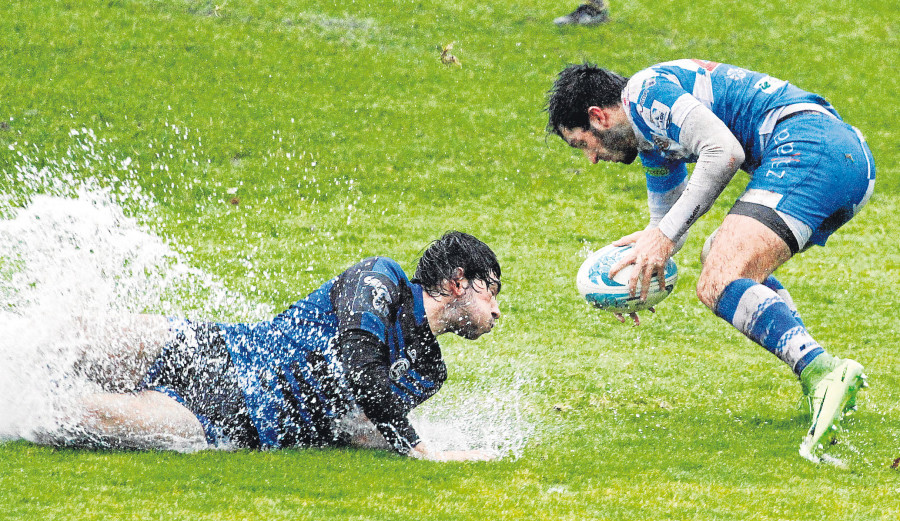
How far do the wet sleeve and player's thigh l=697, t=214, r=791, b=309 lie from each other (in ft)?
4.74

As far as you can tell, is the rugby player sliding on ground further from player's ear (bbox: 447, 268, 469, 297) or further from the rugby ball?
the rugby ball

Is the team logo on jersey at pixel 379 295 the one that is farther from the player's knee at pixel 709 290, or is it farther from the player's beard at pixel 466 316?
the player's knee at pixel 709 290

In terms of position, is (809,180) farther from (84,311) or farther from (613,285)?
(84,311)

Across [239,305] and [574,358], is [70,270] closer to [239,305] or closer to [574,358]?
[239,305]

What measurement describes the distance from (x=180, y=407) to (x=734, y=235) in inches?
97.6

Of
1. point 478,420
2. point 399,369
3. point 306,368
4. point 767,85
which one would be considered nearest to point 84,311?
point 306,368

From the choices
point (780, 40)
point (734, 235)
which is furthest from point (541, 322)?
point (780, 40)

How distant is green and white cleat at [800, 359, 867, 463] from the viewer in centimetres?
389

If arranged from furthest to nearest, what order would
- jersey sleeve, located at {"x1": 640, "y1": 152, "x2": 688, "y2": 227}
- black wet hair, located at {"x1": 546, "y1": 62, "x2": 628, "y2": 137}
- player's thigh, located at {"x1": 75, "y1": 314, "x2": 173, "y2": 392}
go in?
jersey sleeve, located at {"x1": 640, "y1": 152, "x2": 688, "y2": 227} < black wet hair, located at {"x1": 546, "y1": 62, "x2": 628, "y2": 137} < player's thigh, located at {"x1": 75, "y1": 314, "x2": 173, "y2": 392}

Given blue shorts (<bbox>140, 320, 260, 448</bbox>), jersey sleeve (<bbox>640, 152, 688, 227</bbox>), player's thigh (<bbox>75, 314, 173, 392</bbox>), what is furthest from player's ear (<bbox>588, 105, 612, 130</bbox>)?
player's thigh (<bbox>75, 314, 173, 392</bbox>)

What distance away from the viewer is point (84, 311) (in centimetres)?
439

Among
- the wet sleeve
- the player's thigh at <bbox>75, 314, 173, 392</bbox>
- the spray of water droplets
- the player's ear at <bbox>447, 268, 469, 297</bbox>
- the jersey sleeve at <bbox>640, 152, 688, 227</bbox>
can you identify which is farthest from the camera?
the jersey sleeve at <bbox>640, 152, 688, 227</bbox>

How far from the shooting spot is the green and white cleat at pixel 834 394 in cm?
389

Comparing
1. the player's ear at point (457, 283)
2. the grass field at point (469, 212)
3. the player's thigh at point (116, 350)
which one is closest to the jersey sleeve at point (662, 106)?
the player's ear at point (457, 283)
